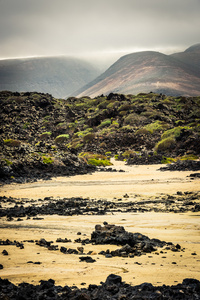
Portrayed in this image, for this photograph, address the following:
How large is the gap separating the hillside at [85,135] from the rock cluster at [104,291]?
18375mm

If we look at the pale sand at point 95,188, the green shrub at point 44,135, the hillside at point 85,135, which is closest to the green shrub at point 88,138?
the hillside at point 85,135

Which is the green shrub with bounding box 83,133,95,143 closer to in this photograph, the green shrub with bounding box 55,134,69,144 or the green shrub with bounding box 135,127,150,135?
the green shrub with bounding box 135,127,150,135

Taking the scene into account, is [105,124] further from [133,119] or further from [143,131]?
[143,131]

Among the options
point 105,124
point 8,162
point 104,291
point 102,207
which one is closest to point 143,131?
point 105,124

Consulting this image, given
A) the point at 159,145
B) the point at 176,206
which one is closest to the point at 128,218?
the point at 176,206

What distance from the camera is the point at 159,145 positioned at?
39906 mm

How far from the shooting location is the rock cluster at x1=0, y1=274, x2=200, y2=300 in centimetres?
436

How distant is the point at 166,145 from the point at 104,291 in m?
35.8

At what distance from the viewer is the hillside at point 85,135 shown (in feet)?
87.7

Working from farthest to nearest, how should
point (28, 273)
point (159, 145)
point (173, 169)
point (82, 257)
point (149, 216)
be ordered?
1. point (159, 145)
2. point (173, 169)
3. point (149, 216)
4. point (82, 257)
5. point (28, 273)

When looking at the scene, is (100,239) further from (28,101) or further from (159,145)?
(28,101)

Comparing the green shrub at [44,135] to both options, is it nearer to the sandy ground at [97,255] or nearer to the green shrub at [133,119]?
the green shrub at [133,119]

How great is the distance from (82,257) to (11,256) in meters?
1.39

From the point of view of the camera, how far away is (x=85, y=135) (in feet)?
167
